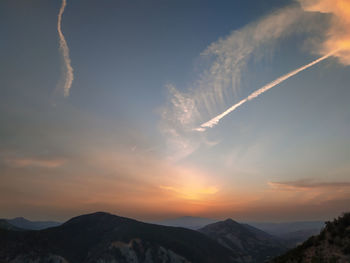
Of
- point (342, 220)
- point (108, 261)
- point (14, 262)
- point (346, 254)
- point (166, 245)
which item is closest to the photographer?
point (346, 254)

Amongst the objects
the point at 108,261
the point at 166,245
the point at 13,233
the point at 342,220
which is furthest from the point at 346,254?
the point at 13,233

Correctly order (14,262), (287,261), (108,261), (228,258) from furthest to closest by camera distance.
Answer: (228,258) < (108,261) < (14,262) < (287,261)

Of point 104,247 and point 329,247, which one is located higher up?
point 329,247

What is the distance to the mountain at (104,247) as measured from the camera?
139 meters

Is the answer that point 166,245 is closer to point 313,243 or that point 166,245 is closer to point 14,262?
point 14,262

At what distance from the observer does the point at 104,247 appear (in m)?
163

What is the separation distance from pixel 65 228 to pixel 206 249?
116m

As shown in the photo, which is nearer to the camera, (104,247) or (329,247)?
(329,247)

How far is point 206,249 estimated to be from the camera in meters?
196

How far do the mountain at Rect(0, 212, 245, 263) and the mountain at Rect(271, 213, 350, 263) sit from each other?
489 ft

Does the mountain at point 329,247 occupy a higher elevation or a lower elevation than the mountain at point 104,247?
higher

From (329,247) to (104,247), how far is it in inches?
6571

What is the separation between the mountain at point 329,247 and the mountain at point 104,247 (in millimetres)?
148945

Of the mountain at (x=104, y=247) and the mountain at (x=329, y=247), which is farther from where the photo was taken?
the mountain at (x=104, y=247)
